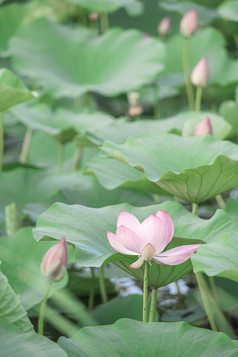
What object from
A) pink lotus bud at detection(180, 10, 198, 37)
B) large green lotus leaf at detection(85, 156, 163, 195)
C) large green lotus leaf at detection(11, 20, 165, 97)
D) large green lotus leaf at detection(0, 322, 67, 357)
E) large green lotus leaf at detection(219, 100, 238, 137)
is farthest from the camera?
large green lotus leaf at detection(11, 20, 165, 97)

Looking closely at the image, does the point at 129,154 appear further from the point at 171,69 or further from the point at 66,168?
the point at 171,69

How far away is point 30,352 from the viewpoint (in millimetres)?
823

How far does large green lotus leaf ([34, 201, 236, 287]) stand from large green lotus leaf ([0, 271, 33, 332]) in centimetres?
11

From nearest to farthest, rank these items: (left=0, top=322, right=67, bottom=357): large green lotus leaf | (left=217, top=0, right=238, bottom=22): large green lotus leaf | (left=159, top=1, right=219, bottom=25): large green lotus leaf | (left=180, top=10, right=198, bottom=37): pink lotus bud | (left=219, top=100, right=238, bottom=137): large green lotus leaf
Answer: (left=0, top=322, right=67, bottom=357): large green lotus leaf < (left=219, top=100, right=238, bottom=137): large green lotus leaf < (left=180, top=10, right=198, bottom=37): pink lotus bud < (left=217, top=0, right=238, bottom=22): large green lotus leaf < (left=159, top=1, right=219, bottom=25): large green lotus leaf

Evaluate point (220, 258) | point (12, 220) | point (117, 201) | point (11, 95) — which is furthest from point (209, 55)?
point (220, 258)

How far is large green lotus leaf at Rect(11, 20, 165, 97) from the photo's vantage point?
228cm

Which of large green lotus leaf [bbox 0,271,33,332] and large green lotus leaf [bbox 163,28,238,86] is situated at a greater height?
large green lotus leaf [bbox 0,271,33,332]

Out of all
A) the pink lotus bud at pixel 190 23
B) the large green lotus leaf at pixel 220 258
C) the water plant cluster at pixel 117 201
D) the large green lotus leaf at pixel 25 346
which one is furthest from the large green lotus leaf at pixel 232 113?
the large green lotus leaf at pixel 25 346

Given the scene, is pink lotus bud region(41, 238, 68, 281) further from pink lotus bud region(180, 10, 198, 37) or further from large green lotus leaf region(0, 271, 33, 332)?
pink lotus bud region(180, 10, 198, 37)

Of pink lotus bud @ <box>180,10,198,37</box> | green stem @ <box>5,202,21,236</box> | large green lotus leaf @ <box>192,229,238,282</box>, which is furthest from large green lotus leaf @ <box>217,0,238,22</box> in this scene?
large green lotus leaf @ <box>192,229,238,282</box>

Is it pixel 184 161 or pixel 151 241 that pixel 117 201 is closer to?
pixel 184 161

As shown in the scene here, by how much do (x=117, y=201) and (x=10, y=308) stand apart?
2.12 ft

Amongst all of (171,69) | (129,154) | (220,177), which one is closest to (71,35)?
(171,69)

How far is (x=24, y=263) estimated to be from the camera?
125 cm
